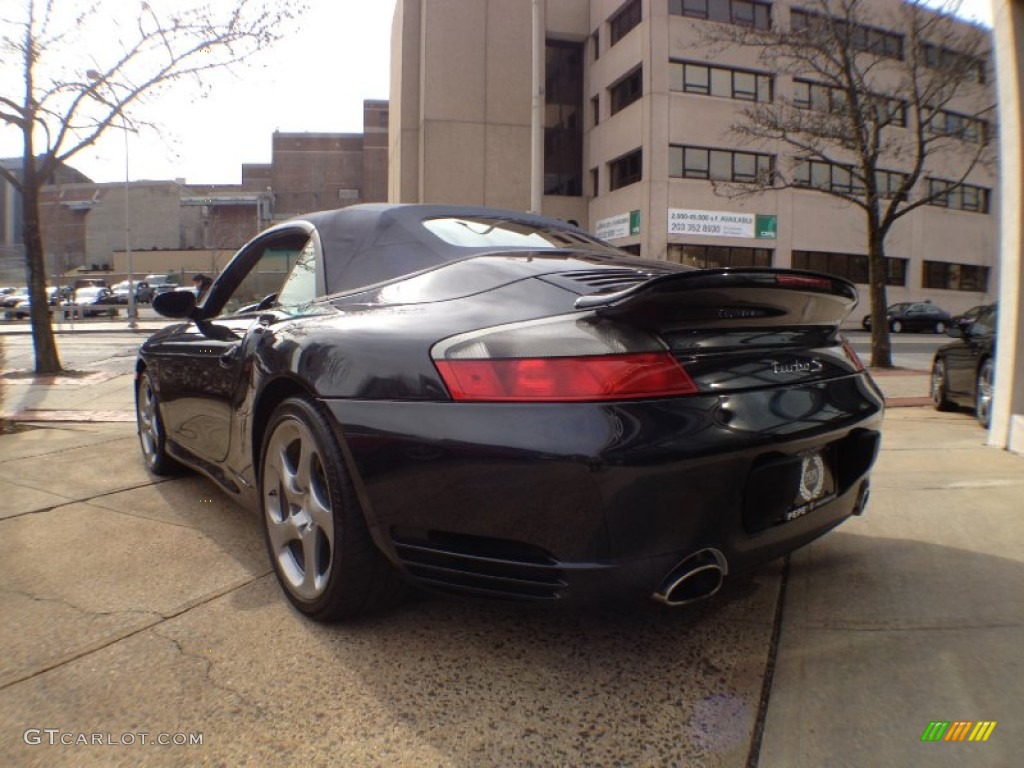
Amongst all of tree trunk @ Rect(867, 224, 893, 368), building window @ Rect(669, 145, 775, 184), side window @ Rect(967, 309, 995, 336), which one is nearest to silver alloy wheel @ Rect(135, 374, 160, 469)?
side window @ Rect(967, 309, 995, 336)

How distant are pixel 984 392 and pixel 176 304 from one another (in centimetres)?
666

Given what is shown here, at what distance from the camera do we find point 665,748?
180 centimetres

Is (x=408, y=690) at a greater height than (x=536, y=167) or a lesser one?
lesser

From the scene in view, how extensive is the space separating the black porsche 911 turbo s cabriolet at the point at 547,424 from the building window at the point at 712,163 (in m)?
29.1

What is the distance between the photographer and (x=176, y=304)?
3.84 metres

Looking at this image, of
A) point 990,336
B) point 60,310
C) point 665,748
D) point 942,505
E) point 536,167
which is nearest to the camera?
point 665,748

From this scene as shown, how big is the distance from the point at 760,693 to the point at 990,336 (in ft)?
20.2

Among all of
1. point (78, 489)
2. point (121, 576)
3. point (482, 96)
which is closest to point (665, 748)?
point (121, 576)

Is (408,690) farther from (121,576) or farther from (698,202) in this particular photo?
(698,202)

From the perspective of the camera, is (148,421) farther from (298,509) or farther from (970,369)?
(970,369)

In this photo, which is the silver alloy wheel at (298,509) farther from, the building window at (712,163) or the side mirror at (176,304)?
the building window at (712,163)

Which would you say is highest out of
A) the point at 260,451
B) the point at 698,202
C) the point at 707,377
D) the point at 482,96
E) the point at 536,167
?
the point at 482,96

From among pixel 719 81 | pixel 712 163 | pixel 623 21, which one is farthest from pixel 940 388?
pixel 623 21

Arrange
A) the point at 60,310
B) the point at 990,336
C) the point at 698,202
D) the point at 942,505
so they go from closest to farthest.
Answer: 1. the point at 942,505
2. the point at 990,336
3. the point at 698,202
4. the point at 60,310
